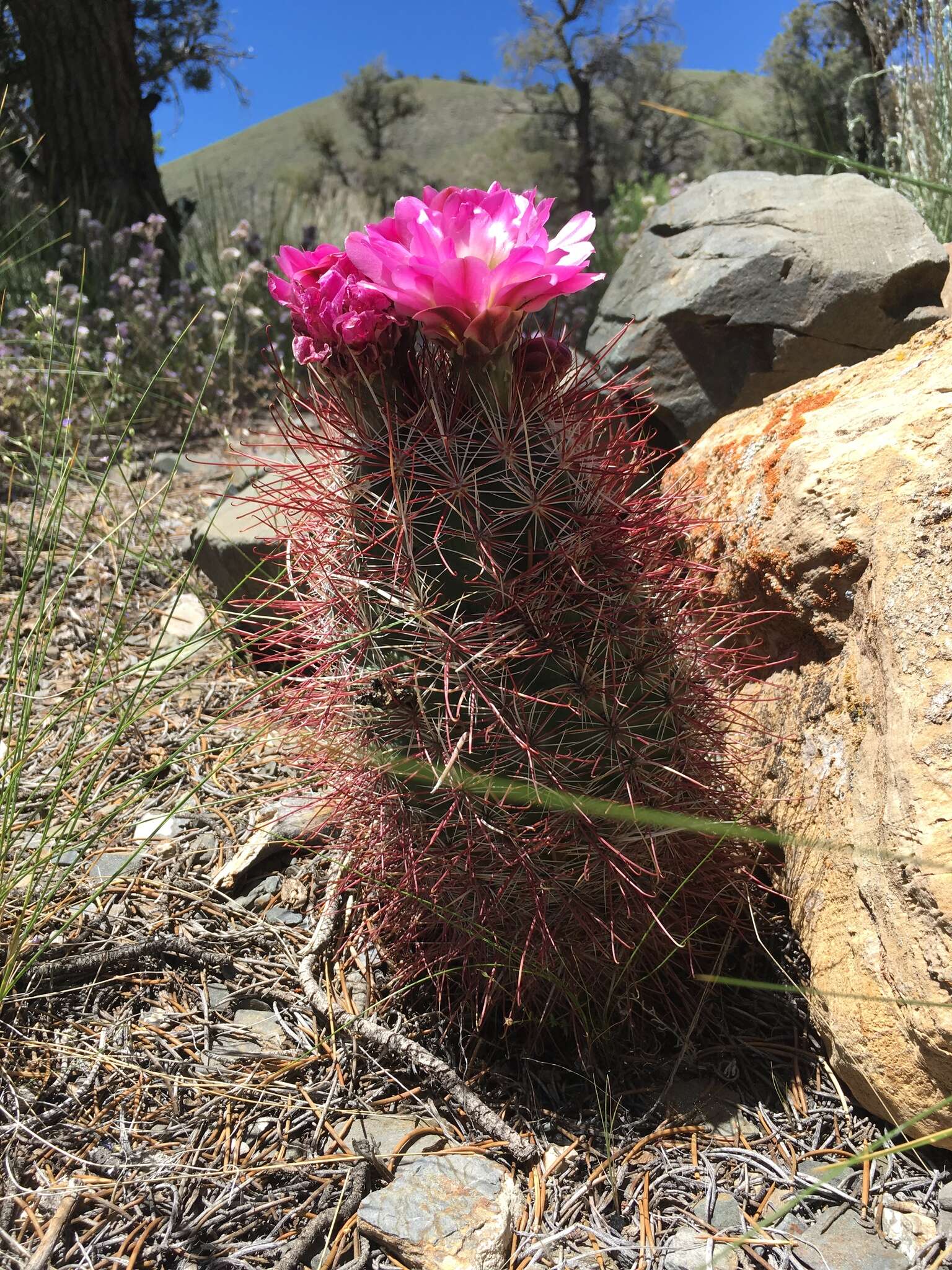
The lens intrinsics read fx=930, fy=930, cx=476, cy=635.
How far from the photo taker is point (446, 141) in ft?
111

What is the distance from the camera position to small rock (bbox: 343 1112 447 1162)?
5.08ft

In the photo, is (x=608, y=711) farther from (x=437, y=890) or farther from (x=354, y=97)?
(x=354, y=97)

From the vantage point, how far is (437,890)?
162 cm

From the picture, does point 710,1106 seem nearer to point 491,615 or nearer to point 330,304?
point 491,615

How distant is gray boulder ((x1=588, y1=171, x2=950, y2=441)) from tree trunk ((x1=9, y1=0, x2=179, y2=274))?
4.76 m

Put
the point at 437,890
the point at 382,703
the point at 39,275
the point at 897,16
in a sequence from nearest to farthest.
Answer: the point at 382,703
the point at 437,890
the point at 897,16
the point at 39,275

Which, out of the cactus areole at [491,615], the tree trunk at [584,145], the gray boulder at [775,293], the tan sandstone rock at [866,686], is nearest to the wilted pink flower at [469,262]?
the cactus areole at [491,615]

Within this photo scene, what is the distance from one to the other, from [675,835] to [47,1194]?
115 centimetres

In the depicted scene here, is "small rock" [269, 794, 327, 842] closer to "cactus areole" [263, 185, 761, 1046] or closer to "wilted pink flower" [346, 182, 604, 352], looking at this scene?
"cactus areole" [263, 185, 761, 1046]

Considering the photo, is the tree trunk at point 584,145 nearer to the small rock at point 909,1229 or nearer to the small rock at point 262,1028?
the small rock at point 262,1028

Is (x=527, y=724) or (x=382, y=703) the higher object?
(x=382, y=703)

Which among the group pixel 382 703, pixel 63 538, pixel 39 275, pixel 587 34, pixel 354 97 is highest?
pixel 354 97

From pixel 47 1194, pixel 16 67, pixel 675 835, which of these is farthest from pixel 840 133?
pixel 47 1194

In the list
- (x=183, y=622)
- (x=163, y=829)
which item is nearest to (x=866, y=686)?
(x=163, y=829)
